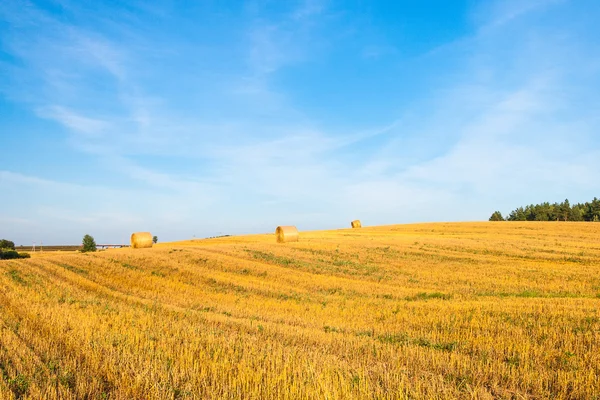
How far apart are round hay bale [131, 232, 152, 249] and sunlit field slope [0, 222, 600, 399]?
14647 millimetres

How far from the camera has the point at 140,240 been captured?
37812mm

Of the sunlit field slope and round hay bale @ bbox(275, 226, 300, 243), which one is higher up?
round hay bale @ bbox(275, 226, 300, 243)

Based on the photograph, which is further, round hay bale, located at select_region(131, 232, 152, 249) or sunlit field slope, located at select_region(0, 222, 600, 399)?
round hay bale, located at select_region(131, 232, 152, 249)

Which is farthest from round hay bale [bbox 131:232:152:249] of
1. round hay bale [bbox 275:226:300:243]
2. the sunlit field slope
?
the sunlit field slope

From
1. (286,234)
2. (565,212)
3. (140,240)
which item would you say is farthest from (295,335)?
(565,212)

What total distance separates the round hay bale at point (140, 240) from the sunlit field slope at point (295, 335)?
14647 mm

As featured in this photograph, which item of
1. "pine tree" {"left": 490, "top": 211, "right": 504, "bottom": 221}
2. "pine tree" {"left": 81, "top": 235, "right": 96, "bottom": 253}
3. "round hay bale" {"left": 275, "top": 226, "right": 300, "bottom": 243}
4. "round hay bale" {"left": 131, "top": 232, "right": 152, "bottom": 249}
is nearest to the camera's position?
"round hay bale" {"left": 131, "top": 232, "right": 152, "bottom": 249}

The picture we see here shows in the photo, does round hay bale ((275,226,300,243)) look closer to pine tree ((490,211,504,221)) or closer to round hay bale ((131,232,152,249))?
round hay bale ((131,232,152,249))

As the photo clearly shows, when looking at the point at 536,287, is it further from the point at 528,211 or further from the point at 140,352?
the point at 528,211

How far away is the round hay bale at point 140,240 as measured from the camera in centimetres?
3750

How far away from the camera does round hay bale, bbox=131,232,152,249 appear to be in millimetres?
37500

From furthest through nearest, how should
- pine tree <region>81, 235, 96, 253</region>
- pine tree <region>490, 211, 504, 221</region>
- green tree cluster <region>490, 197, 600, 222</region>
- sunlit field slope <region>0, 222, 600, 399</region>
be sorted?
pine tree <region>490, 211, 504, 221</region> → green tree cluster <region>490, 197, 600, 222</region> → pine tree <region>81, 235, 96, 253</region> → sunlit field slope <region>0, 222, 600, 399</region>

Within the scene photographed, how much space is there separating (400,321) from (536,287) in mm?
10790

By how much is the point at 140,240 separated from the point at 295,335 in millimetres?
32593
